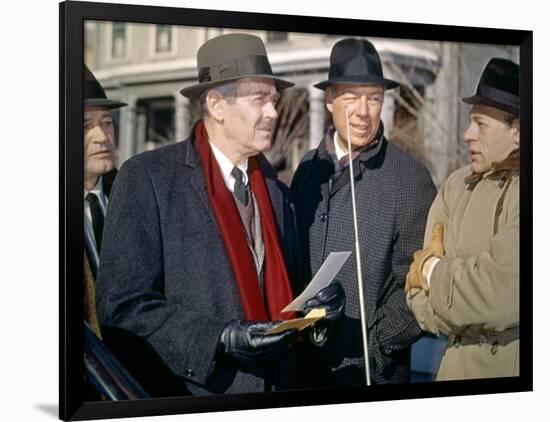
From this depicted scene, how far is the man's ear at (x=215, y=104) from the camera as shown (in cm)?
664

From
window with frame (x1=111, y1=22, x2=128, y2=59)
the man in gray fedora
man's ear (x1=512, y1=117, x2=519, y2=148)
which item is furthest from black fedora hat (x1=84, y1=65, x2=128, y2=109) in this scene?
man's ear (x1=512, y1=117, x2=519, y2=148)

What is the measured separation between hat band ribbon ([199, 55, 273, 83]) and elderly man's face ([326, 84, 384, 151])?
0.41m

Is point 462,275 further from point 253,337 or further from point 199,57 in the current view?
point 199,57

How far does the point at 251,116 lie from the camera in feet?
22.1

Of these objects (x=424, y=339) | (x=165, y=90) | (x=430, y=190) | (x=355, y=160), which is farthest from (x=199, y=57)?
(x=424, y=339)

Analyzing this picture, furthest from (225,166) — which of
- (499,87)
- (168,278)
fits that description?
(499,87)

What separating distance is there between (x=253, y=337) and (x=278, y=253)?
442mm

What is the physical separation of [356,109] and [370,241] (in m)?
0.67

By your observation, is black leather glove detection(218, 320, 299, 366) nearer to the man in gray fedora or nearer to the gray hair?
the man in gray fedora

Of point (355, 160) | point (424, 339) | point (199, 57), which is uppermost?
point (199, 57)

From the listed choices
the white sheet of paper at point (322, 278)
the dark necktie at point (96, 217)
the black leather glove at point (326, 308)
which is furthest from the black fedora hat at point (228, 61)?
the black leather glove at point (326, 308)

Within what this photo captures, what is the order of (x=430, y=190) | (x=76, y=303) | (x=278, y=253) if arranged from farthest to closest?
(x=430, y=190)
(x=278, y=253)
(x=76, y=303)

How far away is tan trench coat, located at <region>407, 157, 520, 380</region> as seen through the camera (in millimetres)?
7250

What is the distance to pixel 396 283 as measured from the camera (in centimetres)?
712
